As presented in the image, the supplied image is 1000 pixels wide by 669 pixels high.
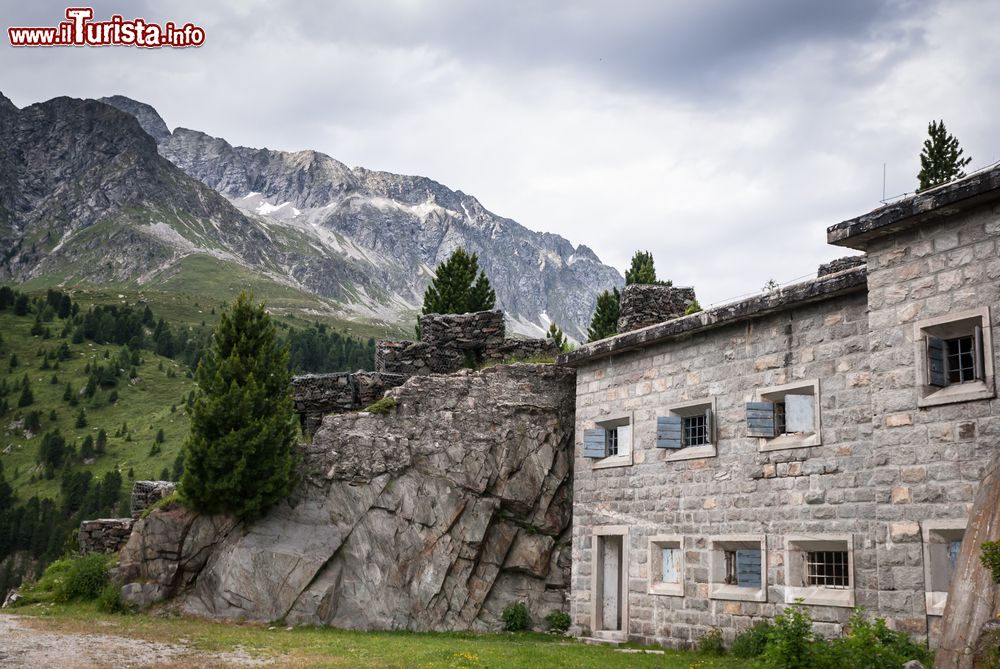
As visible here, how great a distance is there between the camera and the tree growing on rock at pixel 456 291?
138 ft

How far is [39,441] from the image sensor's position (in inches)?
3981

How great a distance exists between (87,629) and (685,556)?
12.1 m

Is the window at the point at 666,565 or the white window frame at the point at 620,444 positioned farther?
the white window frame at the point at 620,444

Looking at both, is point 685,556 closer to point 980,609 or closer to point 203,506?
point 980,609

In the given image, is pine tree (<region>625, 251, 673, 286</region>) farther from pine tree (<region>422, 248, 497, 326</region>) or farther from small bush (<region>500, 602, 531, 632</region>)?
small bush (<region>500, 602, 531, 632</region>)

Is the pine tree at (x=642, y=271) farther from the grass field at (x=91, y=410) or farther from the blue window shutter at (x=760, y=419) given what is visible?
the grass field at (x=91, y=410)

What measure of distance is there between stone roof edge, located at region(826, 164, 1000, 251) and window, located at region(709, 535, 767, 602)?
6.12 metres

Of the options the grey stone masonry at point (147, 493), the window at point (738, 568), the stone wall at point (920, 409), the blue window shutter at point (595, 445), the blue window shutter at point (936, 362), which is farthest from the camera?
the grey stone masonry at point (147, 493)

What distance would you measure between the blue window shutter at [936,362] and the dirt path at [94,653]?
11.4m

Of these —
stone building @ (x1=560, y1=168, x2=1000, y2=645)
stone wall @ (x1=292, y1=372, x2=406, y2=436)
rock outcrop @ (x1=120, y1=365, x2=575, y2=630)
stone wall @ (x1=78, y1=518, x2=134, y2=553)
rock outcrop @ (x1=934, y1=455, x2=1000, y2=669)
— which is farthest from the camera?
stone wall @ (x1=292, y1=372, x2=406, y2=436)

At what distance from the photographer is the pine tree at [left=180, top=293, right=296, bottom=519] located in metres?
21.6

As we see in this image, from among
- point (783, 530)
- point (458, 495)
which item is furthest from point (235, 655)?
point (783, 530)

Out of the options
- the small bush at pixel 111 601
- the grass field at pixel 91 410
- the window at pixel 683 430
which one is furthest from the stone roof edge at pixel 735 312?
the grass field at pixel 91 410

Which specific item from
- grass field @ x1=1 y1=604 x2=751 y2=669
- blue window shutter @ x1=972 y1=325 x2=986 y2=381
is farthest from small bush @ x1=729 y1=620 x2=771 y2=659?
blue window shutter @ x1=972 y1=325 x2=986 y2=381
